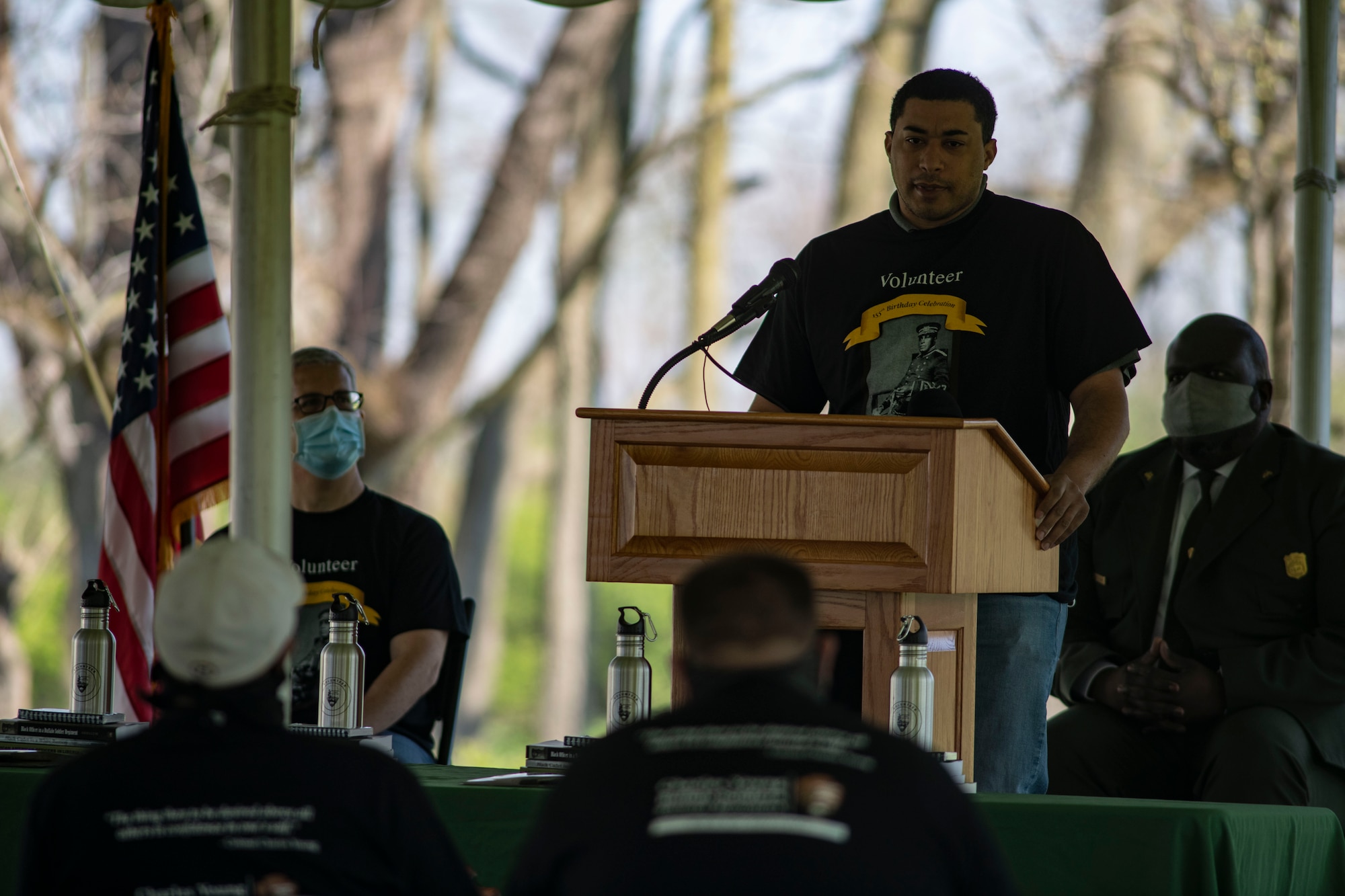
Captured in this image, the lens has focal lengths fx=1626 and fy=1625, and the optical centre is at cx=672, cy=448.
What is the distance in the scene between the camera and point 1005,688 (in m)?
3.37

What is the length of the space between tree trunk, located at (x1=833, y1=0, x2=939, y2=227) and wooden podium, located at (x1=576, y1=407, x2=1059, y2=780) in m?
10.3

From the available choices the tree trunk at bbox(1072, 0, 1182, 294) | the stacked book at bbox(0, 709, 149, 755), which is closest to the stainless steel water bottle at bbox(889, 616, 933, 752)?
the stacked book at bbox(0, 709, 149, 755)

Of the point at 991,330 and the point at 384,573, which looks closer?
the point at 991,330

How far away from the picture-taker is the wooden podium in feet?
9.66

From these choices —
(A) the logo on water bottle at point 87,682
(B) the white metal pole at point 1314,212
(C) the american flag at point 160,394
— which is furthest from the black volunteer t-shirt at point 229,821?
(B) the white metal pole at point 1314,212

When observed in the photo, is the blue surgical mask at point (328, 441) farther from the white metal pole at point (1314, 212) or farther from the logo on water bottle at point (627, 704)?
the white metal pole at point (1314, 212)

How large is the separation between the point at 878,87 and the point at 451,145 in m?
3.73

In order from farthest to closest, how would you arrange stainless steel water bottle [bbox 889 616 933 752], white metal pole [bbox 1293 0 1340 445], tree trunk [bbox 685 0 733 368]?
tree trunk [bbox 685 0 733 368]
white metal pole [bbox 1293 0 1340 445]
stainless steel water bottle [bbox 889 616 933 752]

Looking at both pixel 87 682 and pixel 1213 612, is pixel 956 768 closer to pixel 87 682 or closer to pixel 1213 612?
pixel 87 682

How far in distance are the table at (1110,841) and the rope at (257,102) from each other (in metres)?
→ 1.46

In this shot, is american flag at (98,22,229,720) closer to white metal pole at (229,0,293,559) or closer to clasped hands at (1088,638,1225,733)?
white metal pole at (229,0,293,559)

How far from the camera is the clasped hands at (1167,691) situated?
187 inches

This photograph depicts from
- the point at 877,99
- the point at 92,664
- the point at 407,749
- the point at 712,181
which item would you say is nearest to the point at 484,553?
the point at 712,181

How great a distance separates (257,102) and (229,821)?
1.86 metres
